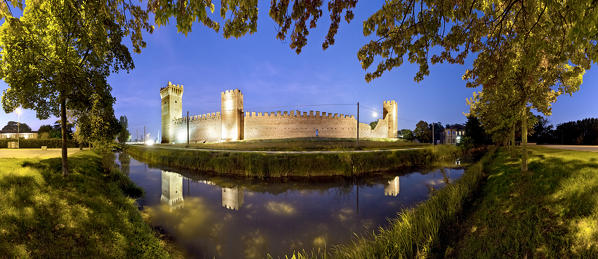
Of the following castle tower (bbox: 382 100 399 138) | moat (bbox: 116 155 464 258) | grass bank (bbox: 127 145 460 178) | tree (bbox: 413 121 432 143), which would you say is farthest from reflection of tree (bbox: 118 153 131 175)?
tree (bbox: 413 121 432 143)

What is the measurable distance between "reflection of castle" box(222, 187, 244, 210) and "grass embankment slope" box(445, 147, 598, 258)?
8.05 m

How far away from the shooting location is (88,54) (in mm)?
6914

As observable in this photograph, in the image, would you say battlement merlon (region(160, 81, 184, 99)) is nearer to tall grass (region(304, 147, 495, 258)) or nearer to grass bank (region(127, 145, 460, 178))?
grass bank (region(127, 145, 460, 178))

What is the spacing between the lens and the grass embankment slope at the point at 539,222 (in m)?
3.27

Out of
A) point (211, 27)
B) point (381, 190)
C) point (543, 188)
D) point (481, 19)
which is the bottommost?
point (381, 190)

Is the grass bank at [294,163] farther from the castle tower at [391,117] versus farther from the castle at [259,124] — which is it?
the castle tower at [391,117]

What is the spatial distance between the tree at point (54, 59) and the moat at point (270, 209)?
15.5 ft

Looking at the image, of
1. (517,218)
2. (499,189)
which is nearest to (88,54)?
(517,218)

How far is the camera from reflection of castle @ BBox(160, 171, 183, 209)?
31.0 ft

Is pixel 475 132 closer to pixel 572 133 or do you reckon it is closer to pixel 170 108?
pixel 572 133

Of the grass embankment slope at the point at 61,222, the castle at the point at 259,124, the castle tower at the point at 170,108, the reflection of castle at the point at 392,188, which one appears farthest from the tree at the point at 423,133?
the castle tower at the point at 170,108

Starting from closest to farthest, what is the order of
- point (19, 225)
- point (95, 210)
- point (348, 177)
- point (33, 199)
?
1. point (19, 225)
2. point (33, 199)
3. point (95, 210)
4. point (348, 177)

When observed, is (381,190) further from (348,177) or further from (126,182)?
(126,182)

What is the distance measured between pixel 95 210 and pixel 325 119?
3454 centimetres
